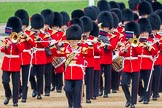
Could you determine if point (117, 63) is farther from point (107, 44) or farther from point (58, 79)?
point (58, 79)

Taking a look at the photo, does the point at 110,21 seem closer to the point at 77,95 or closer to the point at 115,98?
the point at 115,98

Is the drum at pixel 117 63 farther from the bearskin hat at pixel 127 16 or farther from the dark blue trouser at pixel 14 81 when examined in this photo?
the dark blue trouser at pixel 14 81

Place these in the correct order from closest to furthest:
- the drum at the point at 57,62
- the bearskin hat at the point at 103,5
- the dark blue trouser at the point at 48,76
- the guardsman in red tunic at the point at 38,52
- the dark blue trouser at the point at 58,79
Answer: the guardsman in red tunic at the point at 38,52 → the dark blue trouser at the point at 48,76 → the drum at the point at 57,62 → the dark blue trouser at the point at 58,79 → the bearskin hat at the point at 103,5

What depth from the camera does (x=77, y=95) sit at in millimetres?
16328

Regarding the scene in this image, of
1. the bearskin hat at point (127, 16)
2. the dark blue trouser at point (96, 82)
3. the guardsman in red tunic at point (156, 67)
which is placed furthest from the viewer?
the bearskin hat at point (127, 16)

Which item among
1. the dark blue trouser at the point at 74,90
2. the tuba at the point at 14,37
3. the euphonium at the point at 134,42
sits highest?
the tuba at the point at 14,37

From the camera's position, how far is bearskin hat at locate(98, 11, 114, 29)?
1923 cm

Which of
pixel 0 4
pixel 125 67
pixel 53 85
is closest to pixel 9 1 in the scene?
pixel 0 4

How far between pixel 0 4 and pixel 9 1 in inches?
46.3

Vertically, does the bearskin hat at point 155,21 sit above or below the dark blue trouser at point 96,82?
above

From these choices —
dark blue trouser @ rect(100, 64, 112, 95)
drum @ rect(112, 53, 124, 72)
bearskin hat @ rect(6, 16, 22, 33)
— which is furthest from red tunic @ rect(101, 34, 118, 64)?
bearskin hat @ rect(6, 16, 22, 33)

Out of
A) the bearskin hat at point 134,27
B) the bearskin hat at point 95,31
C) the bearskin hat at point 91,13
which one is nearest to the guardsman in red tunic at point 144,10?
the bearskin hat at point 91,13

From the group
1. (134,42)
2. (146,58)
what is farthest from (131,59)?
(146,58)

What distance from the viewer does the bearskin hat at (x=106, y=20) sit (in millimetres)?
19234
